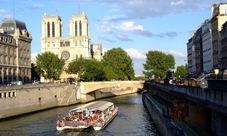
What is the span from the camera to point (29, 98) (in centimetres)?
5972

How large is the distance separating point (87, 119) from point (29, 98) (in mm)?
20787

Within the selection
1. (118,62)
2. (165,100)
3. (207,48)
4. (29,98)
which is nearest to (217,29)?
(207,48)

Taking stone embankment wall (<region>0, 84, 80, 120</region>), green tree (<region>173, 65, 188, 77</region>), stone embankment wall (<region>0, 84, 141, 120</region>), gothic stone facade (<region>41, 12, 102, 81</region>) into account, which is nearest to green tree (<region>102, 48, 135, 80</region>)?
green tree (<region>173, 65, 188, 77</region>)

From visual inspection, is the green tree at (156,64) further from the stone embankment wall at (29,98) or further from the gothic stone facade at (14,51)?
the stone embankment wall at (29,98)

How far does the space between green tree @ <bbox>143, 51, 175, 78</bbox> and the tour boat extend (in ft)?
248

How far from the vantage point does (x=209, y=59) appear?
6988cm

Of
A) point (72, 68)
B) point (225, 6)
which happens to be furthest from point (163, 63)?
point (225, 6)

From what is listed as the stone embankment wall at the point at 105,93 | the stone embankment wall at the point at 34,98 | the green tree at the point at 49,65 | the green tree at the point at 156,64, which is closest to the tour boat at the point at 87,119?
the stone embankment wall at the point at 34,98

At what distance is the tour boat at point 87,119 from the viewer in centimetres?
3994

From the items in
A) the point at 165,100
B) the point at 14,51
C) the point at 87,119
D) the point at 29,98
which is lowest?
the point at 87,119

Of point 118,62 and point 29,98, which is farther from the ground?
point 118,62

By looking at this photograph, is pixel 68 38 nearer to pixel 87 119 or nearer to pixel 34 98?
pixel 34 98

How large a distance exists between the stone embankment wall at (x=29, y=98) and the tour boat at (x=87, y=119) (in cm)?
1085

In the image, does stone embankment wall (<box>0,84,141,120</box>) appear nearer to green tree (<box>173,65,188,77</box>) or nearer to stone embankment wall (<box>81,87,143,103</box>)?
stone embankment wall (<box>81,87,143,103</box>)
